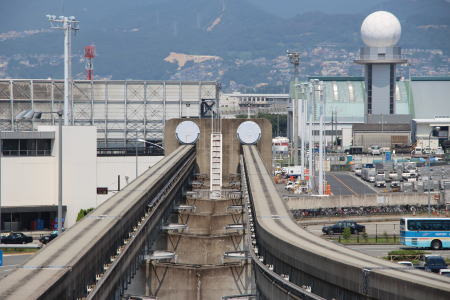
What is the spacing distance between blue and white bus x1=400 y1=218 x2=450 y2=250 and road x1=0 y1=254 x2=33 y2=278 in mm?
23717

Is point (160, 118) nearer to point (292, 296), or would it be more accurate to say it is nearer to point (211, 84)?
point (211, 84)

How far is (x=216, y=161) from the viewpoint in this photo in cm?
8638

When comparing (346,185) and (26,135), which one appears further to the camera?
(346,185)

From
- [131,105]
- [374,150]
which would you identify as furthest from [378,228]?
[374,150]

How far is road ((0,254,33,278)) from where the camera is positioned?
185ft

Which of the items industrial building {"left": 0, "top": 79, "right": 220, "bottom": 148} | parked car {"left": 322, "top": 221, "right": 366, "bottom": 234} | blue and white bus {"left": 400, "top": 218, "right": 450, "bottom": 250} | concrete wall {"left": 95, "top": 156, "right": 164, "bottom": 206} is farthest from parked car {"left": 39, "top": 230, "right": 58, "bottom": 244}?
industrial building {"left": 0, "top": 79, "right": 220, "bottom": 148}

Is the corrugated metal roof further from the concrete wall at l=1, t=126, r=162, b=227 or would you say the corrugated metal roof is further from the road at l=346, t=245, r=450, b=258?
the road at l=346, t=245, r=450, b=258

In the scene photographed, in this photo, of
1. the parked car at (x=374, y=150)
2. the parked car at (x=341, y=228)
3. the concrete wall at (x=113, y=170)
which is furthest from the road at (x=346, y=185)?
the parked car at (x=341, y=228)

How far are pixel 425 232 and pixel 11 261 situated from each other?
26.0m

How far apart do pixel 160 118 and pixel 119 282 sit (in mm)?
97703

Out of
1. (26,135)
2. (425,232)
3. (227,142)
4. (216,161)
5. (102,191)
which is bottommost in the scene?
(425,232)

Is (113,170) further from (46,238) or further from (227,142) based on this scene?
(46,238)

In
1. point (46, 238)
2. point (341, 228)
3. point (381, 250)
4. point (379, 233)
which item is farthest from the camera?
point (379, 233)

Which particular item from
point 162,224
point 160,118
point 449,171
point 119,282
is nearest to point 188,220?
point 162,224
